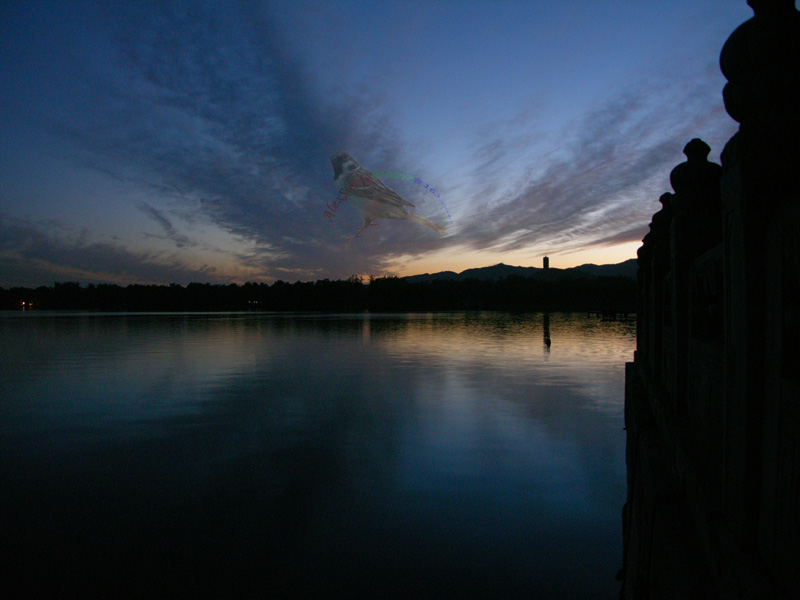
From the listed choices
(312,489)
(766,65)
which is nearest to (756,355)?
(766,65)

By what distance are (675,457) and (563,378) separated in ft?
60.0

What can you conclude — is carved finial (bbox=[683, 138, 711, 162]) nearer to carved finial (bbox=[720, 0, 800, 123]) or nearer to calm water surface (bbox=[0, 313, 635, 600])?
carved finial (bbox=[720, 0, 800, 123])

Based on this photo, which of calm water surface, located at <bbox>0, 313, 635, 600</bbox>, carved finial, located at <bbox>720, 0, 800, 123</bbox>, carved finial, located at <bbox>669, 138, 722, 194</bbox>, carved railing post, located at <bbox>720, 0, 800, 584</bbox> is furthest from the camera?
calm water surface, located at <bbox>0, 313, 635, 600</bbox>

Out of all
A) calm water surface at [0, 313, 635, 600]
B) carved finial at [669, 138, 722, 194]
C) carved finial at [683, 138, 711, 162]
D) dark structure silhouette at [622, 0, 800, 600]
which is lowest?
calm water surface at [0, 313, 635, 600]

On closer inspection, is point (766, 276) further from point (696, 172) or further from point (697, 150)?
point (697, 150)

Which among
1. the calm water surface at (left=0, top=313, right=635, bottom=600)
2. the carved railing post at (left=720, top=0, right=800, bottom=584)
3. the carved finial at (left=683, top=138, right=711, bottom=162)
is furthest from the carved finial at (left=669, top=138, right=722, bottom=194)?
the calm water surface at (left=0, top=313, right=635, bottom=600)

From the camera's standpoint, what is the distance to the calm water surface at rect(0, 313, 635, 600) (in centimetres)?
634

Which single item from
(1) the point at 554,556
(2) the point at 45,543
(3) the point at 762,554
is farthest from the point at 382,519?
(3) the point at 762,554

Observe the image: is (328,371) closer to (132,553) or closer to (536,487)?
(536,487)

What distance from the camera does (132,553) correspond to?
659 centimetres

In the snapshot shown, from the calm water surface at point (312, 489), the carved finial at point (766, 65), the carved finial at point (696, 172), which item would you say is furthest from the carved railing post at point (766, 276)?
the calm water surface at point (312, 489)

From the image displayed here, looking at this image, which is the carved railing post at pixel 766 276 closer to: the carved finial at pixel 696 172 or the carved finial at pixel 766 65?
the carved finial at pixel 766 65

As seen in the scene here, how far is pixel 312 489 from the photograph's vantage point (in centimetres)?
895

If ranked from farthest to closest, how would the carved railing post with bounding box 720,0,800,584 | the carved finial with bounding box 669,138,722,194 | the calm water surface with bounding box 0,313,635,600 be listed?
the calm water surface with bounding box 0,313,635,600
the carved finial with bounding box 669,138,722,194
the carved railing post with bounding box 720,0,800,584
